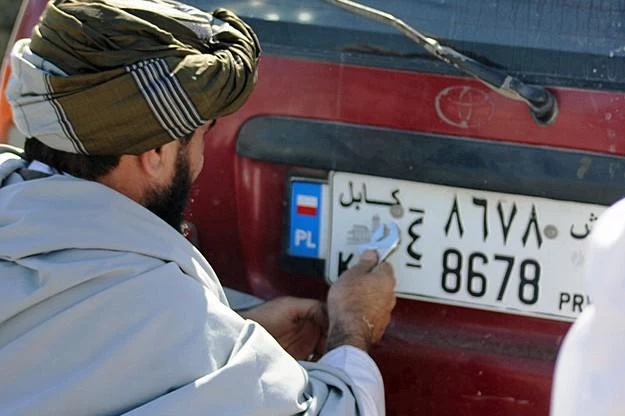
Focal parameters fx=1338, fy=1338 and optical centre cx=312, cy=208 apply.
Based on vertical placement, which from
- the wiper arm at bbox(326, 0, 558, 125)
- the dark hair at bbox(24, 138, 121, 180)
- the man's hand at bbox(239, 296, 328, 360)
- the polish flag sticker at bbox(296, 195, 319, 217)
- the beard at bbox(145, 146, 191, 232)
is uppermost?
the wiper arm at bbox(326, 0, 558, 125)

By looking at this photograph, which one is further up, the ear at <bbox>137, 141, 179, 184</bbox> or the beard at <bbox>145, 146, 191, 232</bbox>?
the ear at <bbox>137, 141, 179, 184</bbox>

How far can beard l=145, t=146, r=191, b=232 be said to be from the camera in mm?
2516

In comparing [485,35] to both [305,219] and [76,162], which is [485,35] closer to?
[305,219]

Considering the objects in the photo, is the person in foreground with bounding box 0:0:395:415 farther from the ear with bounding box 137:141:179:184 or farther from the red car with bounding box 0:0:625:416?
the red car with bounding box 0:0:625:416

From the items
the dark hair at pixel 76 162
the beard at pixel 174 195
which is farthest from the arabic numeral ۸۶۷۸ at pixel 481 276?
the dark hair at pixel 76 162

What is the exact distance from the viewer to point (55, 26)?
2.42 m

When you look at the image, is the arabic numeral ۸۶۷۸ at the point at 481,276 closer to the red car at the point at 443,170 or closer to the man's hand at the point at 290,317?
the red car at the point at 443,170

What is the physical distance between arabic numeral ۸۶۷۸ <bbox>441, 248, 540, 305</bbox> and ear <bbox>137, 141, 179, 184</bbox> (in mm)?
586

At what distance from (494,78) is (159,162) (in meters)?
0.66

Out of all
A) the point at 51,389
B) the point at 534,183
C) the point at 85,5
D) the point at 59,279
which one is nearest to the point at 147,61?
the point at 85,5

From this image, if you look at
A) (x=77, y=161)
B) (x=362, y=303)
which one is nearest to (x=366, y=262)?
(x=362, y=303)

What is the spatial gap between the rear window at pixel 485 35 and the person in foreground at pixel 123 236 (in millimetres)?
264

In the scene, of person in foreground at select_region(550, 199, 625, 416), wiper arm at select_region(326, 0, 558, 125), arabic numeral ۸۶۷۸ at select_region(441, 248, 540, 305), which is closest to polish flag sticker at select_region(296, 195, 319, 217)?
arabic numeral ۸۶۷۸ at select_region(441, 248, 540, 305)

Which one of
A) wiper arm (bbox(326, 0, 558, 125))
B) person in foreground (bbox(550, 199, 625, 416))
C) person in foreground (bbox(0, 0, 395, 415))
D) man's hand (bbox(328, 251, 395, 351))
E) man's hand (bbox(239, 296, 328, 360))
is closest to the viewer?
person in foreground (bbox(550, 199, 625, 416))
